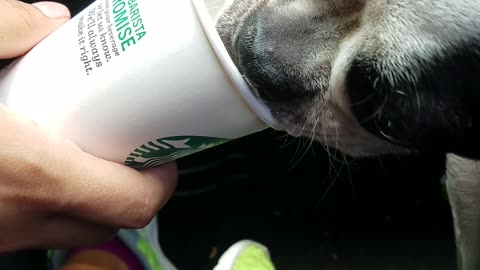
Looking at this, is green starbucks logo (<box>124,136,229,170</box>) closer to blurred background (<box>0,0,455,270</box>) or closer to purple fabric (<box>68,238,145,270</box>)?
purple fabric (<box>68,238,145,270</box>)

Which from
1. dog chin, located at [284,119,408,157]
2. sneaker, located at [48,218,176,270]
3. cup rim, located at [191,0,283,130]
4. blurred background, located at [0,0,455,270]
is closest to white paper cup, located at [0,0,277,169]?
cup rim, located at [191,0,283,130]

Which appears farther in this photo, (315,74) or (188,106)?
(315,74)

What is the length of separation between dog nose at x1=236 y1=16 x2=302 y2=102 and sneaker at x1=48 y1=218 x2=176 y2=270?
0.44m

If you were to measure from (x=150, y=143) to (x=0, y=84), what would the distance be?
7.7 inches

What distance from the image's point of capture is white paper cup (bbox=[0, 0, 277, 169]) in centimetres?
65

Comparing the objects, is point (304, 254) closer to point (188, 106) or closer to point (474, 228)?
point (474, 228)

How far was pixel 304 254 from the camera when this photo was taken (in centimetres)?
128

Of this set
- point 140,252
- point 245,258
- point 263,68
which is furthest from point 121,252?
point 263,68

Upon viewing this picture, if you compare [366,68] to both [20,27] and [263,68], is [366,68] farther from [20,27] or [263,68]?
[20,27]

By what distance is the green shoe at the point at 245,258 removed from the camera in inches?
45.3

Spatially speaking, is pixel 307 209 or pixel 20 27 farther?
pixel 307 209

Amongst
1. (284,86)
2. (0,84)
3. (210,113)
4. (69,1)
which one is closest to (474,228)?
(284,86)

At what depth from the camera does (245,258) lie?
1164mm

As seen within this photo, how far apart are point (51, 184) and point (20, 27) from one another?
18cm
